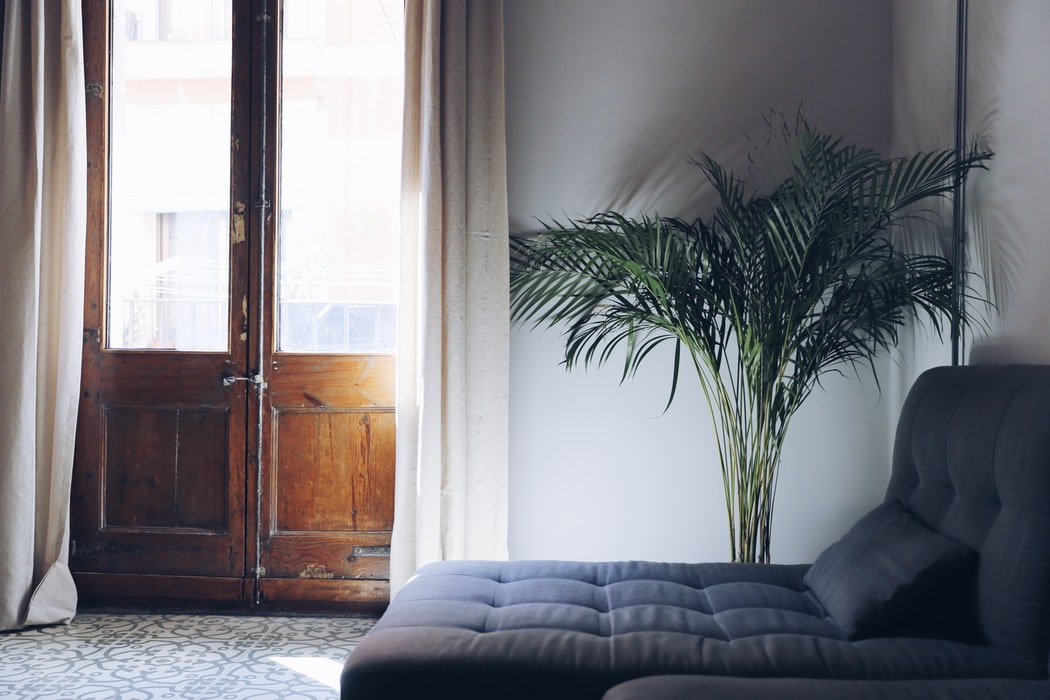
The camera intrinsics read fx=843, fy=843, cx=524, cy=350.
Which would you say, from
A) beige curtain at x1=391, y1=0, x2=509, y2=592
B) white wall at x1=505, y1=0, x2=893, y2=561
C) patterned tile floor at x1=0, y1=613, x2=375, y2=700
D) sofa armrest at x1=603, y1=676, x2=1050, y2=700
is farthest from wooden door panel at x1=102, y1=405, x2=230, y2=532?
sofa armrest at x1=603, y1=676, x2=1050, y2=700

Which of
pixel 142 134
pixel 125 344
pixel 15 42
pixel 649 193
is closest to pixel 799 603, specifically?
pixel 649 193

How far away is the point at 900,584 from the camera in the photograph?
65.6 inches

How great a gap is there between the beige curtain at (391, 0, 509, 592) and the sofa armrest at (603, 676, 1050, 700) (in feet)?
4.97

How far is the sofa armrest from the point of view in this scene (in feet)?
4.29

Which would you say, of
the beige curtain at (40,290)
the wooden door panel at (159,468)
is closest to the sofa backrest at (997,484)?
the wooden door panel at (159,468)

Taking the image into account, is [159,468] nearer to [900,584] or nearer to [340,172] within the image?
[340,172]

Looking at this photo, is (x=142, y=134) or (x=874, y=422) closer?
(x=874, y=422)

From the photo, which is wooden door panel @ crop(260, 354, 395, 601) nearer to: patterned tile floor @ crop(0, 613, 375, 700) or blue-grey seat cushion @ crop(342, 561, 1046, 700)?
patterned tile floor @ crop(0, 613, 375, 700)

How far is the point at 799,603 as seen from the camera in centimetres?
188

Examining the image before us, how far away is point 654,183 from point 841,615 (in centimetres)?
168

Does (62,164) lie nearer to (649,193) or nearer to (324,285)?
(324,285)

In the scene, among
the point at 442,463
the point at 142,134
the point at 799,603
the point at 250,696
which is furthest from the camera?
the point at 142,134

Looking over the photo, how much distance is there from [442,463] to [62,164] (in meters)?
1.72

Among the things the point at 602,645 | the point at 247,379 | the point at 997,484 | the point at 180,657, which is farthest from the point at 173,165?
the point at 997,484
